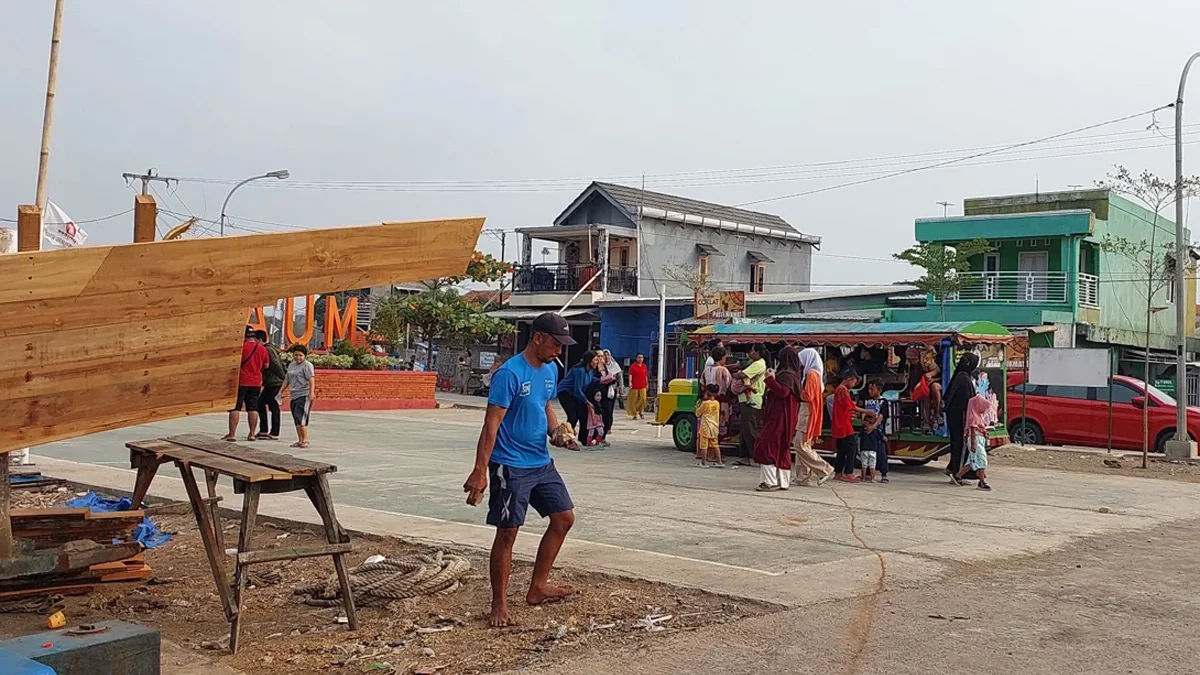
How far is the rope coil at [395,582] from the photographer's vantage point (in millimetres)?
6852

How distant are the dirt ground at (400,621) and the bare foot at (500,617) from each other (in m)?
0.05

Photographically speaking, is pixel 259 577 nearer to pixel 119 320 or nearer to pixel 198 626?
pixel 198 626

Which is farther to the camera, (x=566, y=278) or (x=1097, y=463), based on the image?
(x=566, y=278)

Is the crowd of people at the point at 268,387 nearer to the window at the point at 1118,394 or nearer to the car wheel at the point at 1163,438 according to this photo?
the window at the point at 1118,394

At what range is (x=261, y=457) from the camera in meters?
6.80

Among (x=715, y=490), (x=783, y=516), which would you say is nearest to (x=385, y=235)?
(x=783, y=516)

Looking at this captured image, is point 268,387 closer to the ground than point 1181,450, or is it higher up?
higher up

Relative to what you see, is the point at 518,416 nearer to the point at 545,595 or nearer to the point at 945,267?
the point at 545,595

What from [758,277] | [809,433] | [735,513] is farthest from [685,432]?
[758,277]

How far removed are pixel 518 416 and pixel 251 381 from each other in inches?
447

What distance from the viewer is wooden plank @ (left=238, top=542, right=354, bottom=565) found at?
5988 mm

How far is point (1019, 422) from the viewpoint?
71.2ft

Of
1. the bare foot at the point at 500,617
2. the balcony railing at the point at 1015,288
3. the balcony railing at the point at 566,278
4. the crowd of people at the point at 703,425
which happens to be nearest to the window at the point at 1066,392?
the crowd of people at the point at 703,425

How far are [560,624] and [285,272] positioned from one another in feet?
9.05
